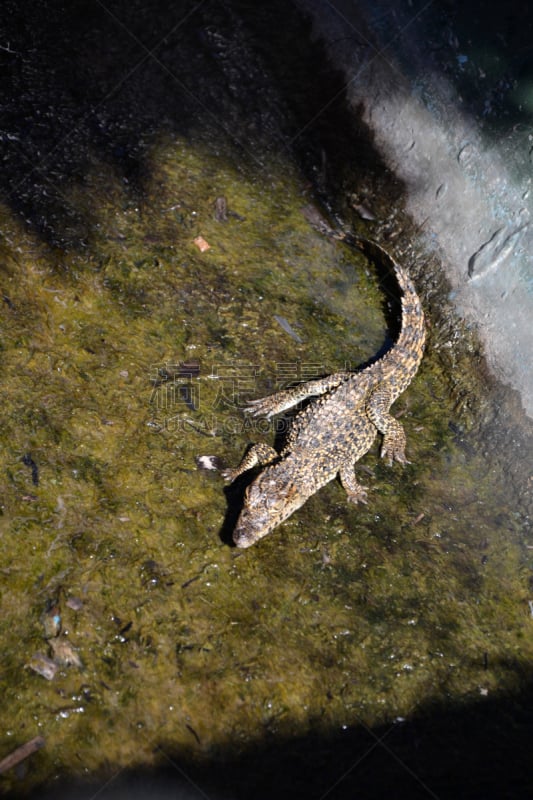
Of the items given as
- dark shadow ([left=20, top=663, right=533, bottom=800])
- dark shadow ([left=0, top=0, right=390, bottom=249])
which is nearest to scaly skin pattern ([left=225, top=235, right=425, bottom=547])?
dark shadow ([left=20, top=663, right=533, bottom=800])

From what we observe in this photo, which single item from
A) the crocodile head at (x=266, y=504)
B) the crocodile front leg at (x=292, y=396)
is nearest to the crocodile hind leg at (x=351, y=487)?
the crocodile head at (x=266, y=504)

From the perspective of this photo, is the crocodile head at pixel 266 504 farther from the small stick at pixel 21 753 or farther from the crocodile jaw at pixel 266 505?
the small stick at pixel 21 753

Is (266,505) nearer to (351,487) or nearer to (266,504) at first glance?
(266,504)

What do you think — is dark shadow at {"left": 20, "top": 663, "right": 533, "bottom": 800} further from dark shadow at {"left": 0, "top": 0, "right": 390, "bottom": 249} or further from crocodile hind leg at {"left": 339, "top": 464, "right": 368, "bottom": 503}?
dark shadow at {"left": 0, "top": 0, "right": 390, "bottom": 249}

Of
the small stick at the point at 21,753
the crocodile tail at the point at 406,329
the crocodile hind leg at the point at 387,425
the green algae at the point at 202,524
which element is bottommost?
the small stick at the point at 21,753

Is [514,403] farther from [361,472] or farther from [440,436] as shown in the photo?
[361,472]

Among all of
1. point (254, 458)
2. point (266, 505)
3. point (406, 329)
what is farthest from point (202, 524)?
point (406, 329)

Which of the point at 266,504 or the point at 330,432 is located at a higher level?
the point at 330,432
